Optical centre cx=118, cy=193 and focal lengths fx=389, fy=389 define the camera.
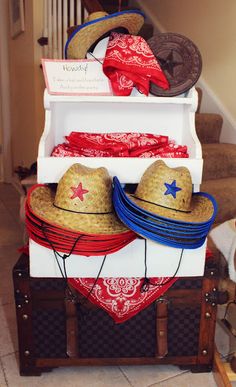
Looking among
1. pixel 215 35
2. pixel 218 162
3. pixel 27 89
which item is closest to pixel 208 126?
pixel 218 162

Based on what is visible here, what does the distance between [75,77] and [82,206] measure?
1.51ft

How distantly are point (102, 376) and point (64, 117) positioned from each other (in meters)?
0.91

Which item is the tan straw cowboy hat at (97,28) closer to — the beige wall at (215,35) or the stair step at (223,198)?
the stair step at (223,198)

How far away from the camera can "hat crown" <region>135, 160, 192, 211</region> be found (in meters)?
1.08

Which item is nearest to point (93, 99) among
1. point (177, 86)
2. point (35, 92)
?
point (177, 86)

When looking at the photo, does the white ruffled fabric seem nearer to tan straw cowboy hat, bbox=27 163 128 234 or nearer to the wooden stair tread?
the wooden stair tread

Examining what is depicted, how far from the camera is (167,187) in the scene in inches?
42.5

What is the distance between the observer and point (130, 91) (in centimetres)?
130

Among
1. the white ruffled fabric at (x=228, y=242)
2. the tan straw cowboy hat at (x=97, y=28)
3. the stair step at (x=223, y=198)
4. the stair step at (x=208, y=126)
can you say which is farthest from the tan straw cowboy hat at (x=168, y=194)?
the stair step at (x=208, y=126)

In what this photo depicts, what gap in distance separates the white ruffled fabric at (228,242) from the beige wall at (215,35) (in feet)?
5.03

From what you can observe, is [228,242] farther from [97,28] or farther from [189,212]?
[97,28]

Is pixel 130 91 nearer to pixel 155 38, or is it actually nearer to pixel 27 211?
pixel 155 38

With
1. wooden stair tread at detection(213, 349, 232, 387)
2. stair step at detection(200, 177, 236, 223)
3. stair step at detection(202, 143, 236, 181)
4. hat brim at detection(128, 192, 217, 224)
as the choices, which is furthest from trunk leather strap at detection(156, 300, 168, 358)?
stair step at detection(202, 143, 236, 181)

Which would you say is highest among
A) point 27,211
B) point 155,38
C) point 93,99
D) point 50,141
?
point 155,38
